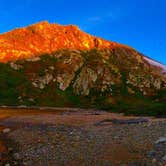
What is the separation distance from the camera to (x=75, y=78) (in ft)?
539

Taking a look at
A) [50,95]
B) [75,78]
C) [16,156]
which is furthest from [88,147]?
[75,78]

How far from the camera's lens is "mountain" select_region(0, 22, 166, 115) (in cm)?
14712

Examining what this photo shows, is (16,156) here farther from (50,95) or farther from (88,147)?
(50,95)

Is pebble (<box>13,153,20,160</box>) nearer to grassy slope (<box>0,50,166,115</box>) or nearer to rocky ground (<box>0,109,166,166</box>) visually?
rocky ground (<box>0,109,166,166</box>)

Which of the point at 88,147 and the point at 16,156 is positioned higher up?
the point at 88,147

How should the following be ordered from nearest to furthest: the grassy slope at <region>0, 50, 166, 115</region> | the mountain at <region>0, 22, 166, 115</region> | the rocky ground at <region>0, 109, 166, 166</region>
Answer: the rocky ground at <region>0, 109, 166, 166</region> → the grassy slope at <region>0, 50, 166, 115</region> → the mountain at <region>0, 22, 166, 115</region>

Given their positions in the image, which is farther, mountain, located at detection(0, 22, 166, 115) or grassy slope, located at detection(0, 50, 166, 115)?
mountain, located at detection(0, 22, 166, 115)

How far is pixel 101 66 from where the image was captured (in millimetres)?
172375

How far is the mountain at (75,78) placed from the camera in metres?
147

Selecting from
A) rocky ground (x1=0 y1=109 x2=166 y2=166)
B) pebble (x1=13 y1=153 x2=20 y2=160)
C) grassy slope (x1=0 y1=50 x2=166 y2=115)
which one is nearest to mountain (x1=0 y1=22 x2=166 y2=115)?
grassy slope (x1=0 y1=50 x2=166 y2=115)

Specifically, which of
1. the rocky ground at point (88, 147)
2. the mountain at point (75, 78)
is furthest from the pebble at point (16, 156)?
the mountain at point (75, 78)

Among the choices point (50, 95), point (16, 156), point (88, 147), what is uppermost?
point (50, 95)

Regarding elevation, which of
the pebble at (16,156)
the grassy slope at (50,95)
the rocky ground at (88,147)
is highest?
the grassy slope at (50,95)

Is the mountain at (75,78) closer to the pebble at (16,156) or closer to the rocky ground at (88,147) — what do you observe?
the rocky ground at (88,147)
